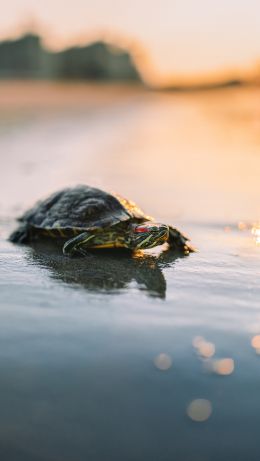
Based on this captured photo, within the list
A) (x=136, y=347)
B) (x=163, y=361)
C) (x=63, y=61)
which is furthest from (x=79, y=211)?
(x=63, y=61)

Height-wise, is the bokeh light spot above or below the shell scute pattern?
below

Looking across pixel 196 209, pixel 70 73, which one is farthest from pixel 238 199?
pixel 70 73

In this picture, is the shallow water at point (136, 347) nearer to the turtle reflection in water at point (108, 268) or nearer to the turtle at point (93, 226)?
the turtle reflection in water at point (108, 268)

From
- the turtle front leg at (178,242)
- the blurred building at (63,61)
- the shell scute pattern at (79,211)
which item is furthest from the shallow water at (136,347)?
the blurred building at (63,61)

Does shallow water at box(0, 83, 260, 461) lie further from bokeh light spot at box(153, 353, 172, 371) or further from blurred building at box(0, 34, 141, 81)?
blurred building at box(0, 34, 141, 81)

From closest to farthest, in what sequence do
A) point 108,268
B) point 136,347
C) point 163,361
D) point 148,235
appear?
point 163,361
point 136,347
point 108,268
point 148,235

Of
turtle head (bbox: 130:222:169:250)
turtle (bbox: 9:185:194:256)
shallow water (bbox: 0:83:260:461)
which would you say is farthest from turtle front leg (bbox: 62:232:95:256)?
turtle head (bbox: 130:222:169:250)

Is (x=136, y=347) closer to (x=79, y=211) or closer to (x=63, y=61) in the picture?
(x=79, y=211)
